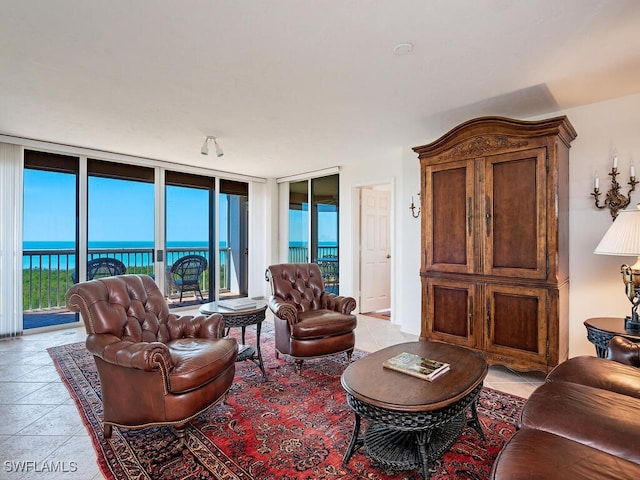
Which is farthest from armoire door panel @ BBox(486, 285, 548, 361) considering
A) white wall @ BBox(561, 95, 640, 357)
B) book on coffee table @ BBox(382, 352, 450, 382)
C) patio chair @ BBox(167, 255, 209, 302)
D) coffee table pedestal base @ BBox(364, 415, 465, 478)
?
patio chair @ BBox(167, 255, 209, 302)

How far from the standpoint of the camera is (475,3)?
174 cm

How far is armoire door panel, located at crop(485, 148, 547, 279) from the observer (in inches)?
110

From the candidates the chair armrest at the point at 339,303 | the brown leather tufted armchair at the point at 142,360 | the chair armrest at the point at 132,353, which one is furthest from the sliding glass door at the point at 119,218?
the chair armrest at the point at 132,353

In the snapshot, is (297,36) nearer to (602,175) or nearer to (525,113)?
(525,113)

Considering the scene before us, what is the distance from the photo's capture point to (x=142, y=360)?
1836 millimetres

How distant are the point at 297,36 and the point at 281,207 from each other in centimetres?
498

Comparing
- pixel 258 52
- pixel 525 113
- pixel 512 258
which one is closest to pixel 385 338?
pixel 512 258

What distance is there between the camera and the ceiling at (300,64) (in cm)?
183

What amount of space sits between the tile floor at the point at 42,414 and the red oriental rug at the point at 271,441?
0.09m

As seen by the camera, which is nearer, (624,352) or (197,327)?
(624,352)

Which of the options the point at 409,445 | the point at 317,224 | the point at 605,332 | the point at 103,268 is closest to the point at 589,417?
the point at 409,445

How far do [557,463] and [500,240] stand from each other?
7.26 feet

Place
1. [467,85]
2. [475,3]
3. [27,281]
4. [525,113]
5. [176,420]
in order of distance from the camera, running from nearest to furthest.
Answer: [475,3], [176,420], [467,85], [525,113], [27,281]

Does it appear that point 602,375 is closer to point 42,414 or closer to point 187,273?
point 42,414
